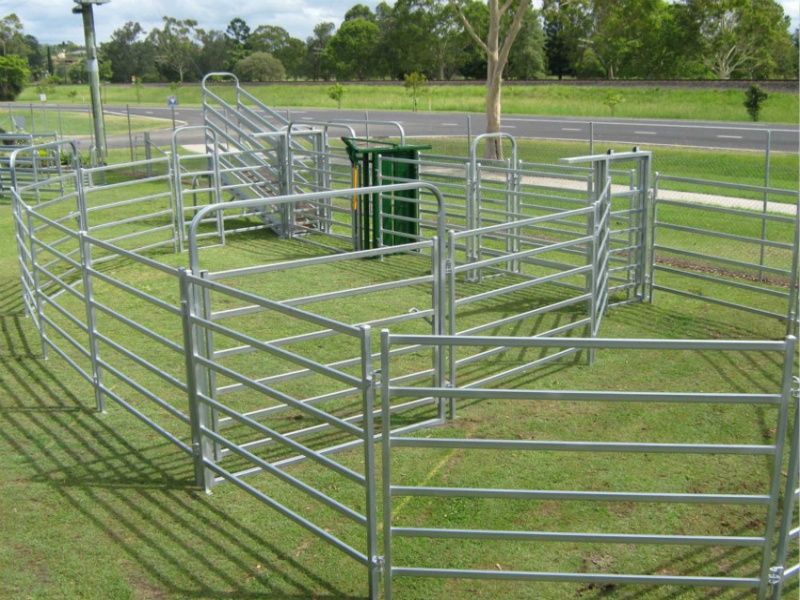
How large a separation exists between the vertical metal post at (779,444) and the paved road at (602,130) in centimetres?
1790

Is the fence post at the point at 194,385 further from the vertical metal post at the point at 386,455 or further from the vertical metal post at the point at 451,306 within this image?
the vertical metal post at the point at 451,306

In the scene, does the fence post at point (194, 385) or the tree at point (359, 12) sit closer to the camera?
the fence post at point (194, 385)

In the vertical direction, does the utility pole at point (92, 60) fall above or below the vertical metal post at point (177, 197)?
above

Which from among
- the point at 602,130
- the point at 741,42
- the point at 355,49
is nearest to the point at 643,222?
the point at 602,130

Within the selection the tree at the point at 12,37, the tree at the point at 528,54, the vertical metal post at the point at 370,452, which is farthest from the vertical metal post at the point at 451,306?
the tree at the point at 12,37

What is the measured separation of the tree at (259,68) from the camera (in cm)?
7756

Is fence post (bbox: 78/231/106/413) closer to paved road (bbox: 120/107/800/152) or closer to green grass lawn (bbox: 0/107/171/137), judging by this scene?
paved road (bbox: 120/107/800/152)

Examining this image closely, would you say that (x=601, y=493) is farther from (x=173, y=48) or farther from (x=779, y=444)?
(x=173, y=48)

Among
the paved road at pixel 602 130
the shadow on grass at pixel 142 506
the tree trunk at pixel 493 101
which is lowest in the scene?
the shadow on grass at pixel 142 506

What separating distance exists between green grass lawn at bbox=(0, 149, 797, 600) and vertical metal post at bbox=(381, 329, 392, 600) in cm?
29

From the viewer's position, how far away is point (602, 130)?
32.1 m

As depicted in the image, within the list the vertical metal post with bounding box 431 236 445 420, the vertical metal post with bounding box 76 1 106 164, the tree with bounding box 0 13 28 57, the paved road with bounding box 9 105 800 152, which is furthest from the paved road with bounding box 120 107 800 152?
the tree with bounding box 0 13 28 57

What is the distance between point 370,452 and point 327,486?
1.60m

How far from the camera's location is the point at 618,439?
21.8 ft
